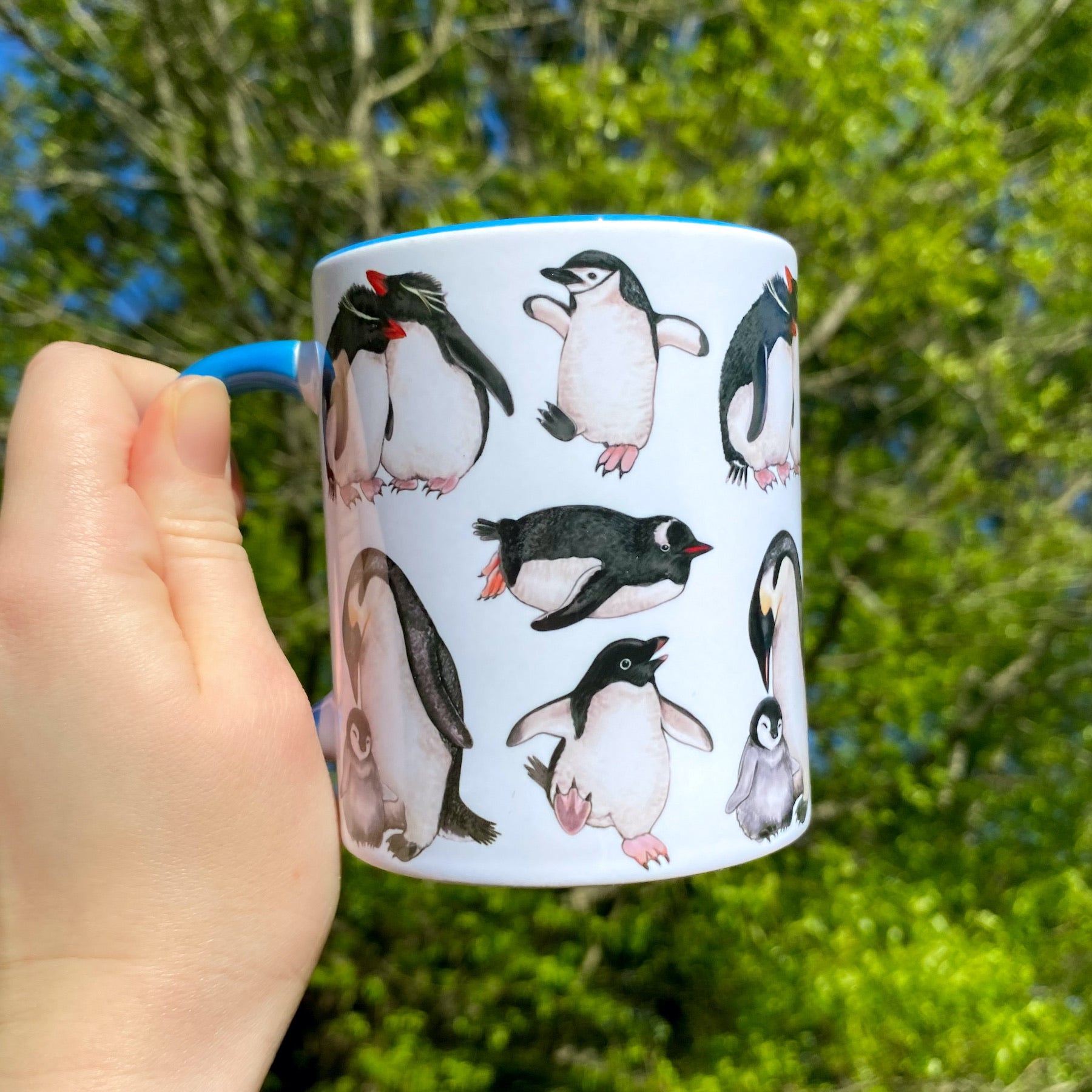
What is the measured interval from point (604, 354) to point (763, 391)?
212 millimetres

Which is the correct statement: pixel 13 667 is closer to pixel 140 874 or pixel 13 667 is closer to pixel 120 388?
pixel 140 874

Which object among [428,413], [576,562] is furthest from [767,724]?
[428,413]

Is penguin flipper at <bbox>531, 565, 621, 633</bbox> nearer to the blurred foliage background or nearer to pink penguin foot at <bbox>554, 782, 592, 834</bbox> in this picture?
pink penguin foot at <bbox>554, 782, 592, 834</bbox>

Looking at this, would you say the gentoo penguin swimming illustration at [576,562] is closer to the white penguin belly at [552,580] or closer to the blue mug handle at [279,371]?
the white penguin belly at [552,580]

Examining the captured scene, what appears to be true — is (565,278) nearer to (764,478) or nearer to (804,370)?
(764,478)

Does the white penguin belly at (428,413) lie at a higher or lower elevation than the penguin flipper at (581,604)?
higher

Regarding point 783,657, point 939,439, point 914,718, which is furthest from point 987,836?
point 783,657

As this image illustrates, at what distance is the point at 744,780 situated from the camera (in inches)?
44.9

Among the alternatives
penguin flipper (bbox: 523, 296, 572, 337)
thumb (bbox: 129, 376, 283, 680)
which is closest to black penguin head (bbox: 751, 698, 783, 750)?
penguin flipper (bbox: 523, 296, 572, 337)

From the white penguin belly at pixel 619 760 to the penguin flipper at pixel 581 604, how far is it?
81 mm

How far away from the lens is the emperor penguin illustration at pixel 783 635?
1.16 m

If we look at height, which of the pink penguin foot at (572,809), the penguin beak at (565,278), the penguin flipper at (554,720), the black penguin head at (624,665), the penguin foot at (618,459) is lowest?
the pink penguin foot at (572,809)

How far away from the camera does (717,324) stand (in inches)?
43.3

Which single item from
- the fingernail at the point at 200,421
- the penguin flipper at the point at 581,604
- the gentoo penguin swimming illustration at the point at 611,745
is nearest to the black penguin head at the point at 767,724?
the gentoo penguin swimming illustration at the point at 611,745
